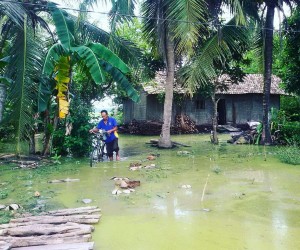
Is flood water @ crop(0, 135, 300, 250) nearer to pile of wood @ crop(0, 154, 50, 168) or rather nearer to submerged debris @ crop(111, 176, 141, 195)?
submerged debris @ crop(111, 176, 141, 195)

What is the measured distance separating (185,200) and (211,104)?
17504 millimetres

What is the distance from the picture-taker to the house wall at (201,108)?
850 inches

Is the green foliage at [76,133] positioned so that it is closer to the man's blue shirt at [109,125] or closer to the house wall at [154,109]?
the man's blue shirt at [109,125]

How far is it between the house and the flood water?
35.6 ft

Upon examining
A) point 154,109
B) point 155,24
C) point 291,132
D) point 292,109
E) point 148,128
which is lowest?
point 148,128

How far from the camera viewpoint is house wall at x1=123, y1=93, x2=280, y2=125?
70.8 ft

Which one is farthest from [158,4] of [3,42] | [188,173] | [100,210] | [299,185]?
[100,210]

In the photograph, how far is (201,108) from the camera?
2281 cm

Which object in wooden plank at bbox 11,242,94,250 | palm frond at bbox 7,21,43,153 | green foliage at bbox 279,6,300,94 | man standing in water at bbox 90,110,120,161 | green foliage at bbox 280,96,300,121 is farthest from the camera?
green foliage at bbox 280,96,300,121

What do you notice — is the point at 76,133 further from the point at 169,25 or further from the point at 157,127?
the point at 157,127

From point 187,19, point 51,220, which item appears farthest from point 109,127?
point 51,220

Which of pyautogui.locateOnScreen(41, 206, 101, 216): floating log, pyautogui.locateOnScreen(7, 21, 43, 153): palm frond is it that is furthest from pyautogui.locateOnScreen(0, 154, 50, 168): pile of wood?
pyautogui.locateOnScreen(41, 206, 101, 216): floating log

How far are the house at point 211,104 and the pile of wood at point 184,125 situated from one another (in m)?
0.42

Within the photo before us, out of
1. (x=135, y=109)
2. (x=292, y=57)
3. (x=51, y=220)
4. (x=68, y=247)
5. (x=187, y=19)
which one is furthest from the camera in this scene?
(x=135, y=109)
